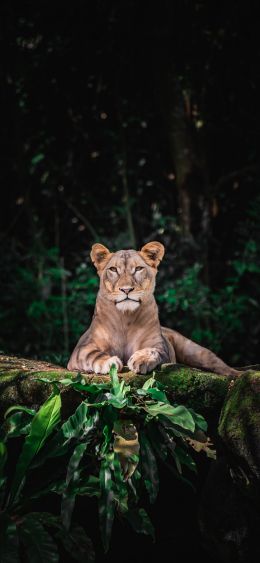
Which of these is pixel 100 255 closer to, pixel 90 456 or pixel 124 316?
pixel 124 316

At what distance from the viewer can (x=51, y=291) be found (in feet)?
26.5

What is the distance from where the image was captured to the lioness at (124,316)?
367cm

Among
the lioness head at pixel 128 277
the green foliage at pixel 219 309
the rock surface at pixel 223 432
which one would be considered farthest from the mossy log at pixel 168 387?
the green foliage at pixel 219 309

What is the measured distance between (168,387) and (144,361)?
178 millimetres

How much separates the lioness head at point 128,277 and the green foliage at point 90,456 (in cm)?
47

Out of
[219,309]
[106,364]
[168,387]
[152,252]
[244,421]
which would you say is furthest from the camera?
[219,309]

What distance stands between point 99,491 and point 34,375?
709 millimetres

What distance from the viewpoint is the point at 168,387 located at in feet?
11.3

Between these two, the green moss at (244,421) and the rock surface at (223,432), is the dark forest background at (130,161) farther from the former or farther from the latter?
the green moss at (244,421)

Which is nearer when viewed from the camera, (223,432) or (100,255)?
(223,432)

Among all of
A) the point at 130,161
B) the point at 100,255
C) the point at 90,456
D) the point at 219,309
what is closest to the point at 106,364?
the point at 90,456

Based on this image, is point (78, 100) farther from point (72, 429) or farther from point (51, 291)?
point (72, 429)

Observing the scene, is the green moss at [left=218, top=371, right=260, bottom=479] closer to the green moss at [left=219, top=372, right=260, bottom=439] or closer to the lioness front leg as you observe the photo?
the green moss at [left=219, top=372, right=260, bottom=439]

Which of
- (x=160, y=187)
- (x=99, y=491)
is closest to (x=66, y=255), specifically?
(x=160, y=187)
